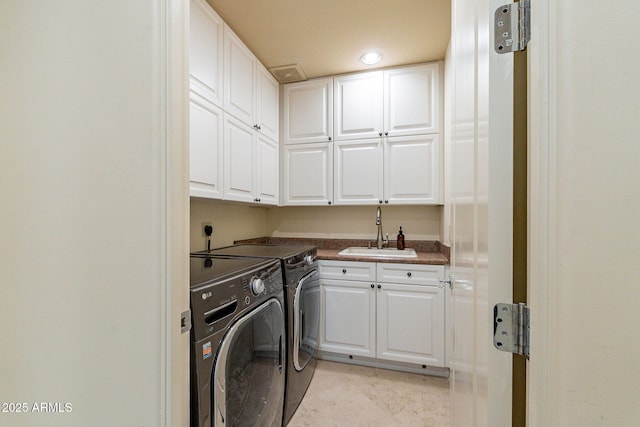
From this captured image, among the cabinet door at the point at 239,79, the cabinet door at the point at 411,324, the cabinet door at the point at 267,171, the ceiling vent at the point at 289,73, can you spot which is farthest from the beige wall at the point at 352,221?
the ceiling vent at the point at 289,73

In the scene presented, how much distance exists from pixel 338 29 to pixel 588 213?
197cm

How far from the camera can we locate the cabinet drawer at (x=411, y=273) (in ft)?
6.69

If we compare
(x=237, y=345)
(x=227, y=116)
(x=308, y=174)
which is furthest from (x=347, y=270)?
(x=227, y=116)

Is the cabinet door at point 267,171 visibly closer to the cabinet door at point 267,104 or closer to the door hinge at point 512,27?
the cabinet door at point 267,104

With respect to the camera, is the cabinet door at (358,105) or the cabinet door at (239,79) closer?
the cabinet door at (239,79)

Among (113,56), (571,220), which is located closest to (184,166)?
(113,56)

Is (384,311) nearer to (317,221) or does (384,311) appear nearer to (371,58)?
(317,221)

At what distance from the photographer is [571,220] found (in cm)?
44

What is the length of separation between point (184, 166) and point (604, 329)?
900 mm

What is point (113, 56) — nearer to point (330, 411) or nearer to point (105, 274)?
point (105, 274)

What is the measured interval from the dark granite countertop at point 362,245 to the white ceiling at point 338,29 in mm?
1610

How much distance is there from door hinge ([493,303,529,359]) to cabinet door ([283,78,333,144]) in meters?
2.23

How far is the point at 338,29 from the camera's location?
1896 mm

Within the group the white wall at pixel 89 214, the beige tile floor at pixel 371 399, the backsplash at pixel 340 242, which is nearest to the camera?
the white wall at pixel 89 214
